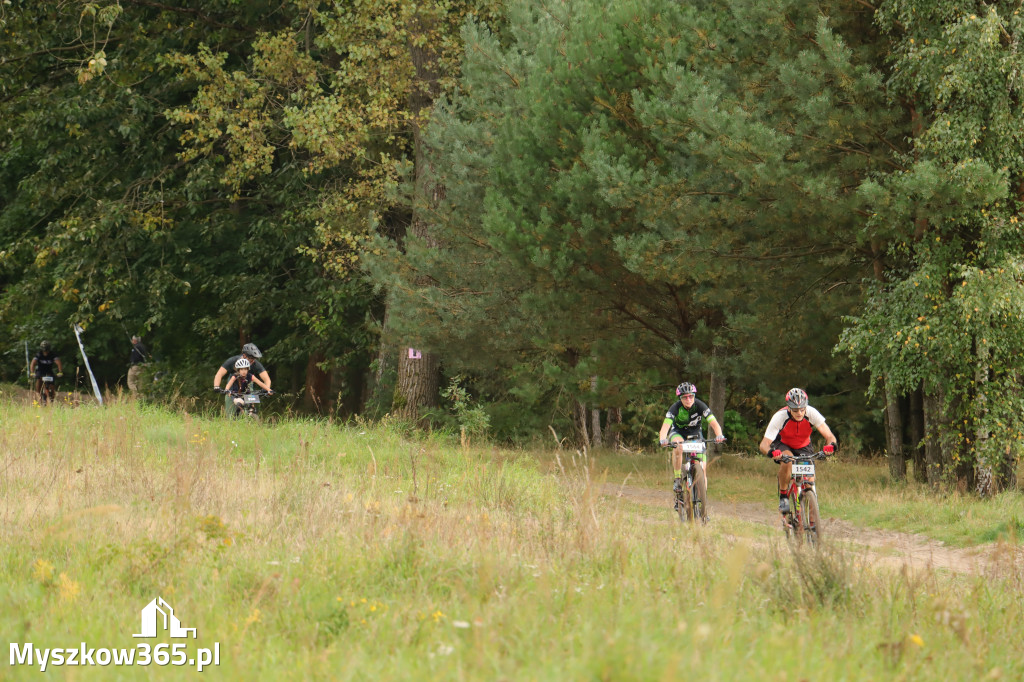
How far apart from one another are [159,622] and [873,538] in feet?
31.5

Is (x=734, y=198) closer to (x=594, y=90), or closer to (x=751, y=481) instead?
(x=594, y=90)

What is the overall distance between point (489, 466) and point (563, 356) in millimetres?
11750

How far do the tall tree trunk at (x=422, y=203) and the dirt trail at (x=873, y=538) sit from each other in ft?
22.7

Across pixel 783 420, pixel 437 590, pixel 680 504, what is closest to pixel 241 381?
pixel 680 504

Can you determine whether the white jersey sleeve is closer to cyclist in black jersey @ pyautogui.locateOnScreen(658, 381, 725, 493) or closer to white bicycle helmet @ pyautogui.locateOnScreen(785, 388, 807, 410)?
white bicycle helmet @ pyautogui.locateOnScreen(785, 388, 807, 410)

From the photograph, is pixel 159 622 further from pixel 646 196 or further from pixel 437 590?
pixel 646 196

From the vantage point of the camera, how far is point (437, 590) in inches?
250

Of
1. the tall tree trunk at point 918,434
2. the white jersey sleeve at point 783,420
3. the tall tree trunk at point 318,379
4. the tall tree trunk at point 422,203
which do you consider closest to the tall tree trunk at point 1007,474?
the tall tree trunk at point 918,434

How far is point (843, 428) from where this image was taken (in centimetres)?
3081

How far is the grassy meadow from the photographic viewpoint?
199 inches

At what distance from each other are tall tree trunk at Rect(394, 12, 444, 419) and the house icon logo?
17.0m

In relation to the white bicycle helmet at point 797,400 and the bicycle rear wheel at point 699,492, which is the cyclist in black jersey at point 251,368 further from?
the white bicycle helmet at point 797,400

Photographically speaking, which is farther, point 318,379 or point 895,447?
point 318,379

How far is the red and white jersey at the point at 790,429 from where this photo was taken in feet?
36.0
